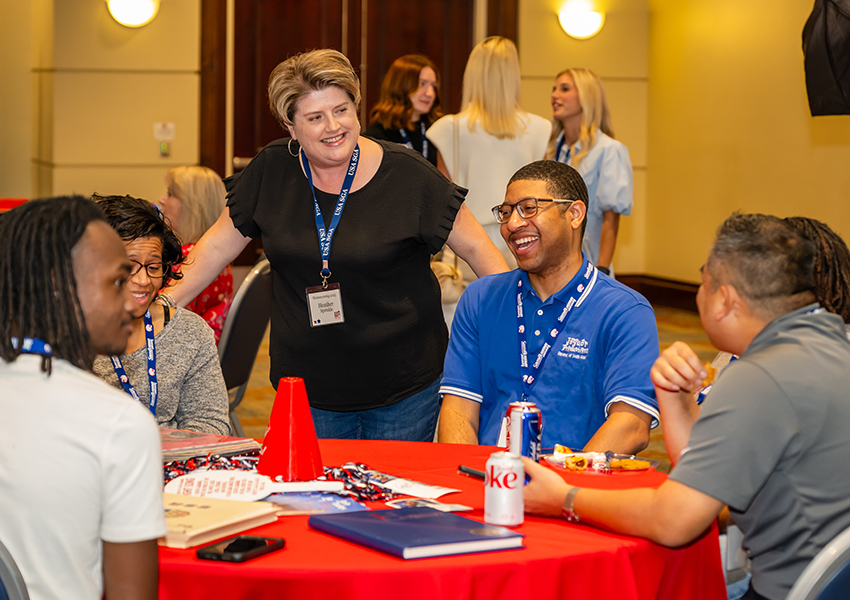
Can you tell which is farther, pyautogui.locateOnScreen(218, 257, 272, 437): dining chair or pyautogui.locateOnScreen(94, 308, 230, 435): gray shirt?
pyautogui.locateOnScreen(218, 257, 272, 437): dining chair

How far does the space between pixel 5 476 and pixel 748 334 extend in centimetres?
111

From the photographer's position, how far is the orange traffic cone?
1.65 m

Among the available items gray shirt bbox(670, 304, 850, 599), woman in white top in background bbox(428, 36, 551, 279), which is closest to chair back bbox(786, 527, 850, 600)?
gray shirt bbox(670, 304, 850, 599)

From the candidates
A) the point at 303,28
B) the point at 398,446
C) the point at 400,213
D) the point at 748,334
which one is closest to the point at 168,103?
the point at 303,28

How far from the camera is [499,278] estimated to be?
7.84ft

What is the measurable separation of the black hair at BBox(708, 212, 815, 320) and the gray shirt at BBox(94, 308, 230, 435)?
4.22ft

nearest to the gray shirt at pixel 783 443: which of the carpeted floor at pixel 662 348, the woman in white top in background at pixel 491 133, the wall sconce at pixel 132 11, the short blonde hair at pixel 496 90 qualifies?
the carpeted floor at pixel 662 348

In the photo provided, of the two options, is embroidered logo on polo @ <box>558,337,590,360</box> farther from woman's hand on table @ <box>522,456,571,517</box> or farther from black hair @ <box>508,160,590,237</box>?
woman's hand on table @ <box>522,456,571,517</box>

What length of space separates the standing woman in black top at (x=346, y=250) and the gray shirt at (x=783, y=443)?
1150 millimetres

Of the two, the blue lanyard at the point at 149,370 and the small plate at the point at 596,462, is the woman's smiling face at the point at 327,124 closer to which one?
the blue lanyard at the point at 149,370

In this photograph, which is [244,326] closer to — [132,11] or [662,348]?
[662,348]

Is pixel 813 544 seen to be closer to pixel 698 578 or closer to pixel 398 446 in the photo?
pixel 698 578

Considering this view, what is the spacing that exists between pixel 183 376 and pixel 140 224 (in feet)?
1.25

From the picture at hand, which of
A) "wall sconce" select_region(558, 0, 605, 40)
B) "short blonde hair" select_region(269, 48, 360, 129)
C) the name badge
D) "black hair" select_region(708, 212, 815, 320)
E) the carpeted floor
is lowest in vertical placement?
the carpeted floor
